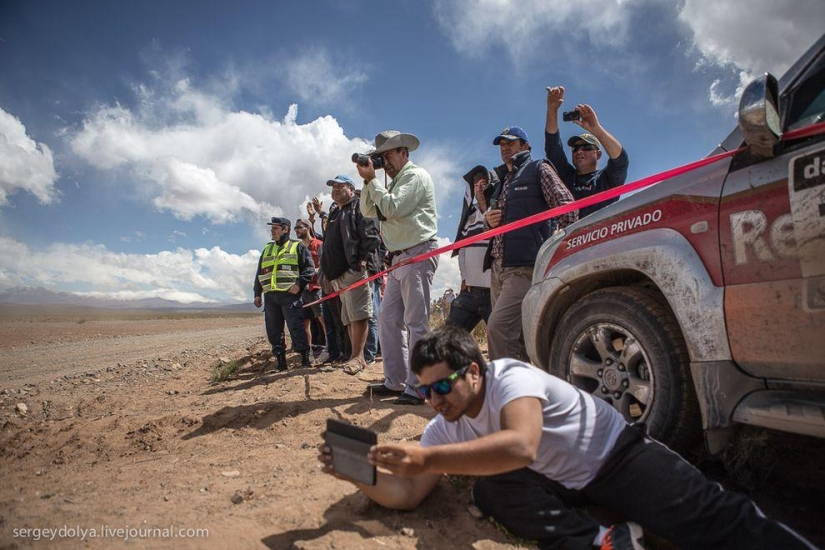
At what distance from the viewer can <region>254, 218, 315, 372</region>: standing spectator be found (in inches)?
253

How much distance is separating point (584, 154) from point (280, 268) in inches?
167

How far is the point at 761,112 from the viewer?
1699mm

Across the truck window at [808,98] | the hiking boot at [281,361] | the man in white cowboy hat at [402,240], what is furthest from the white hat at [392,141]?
the hiking boot at [281,361]

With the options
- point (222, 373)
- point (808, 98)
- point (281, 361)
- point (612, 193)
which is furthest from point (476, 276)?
point (222, 373)

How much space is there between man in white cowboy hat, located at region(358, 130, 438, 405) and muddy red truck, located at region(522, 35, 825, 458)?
5.94 feet

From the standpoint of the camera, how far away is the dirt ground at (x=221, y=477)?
190 centimetres

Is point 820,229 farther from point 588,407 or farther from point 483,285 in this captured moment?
point 483,285

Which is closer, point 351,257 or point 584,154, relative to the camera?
point 584,154

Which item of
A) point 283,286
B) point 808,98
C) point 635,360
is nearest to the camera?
point 808,98

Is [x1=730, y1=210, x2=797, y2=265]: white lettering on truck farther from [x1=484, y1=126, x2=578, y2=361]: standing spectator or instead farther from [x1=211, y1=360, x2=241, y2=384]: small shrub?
[x1=211, y1=360, x2=241, y2=384]: small shrub

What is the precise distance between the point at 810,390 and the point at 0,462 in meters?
5.14

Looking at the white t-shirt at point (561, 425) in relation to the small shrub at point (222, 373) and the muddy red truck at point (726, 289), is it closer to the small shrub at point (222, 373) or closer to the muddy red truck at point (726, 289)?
the muddy red truck at point (726, 289)

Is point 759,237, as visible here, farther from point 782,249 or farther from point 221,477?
point 221,477

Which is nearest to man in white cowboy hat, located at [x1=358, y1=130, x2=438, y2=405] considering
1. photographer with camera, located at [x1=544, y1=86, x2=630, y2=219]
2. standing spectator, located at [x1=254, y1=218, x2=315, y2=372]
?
photographer with camera, located at [x1=544, y1=86, x2=630, y2=219]
